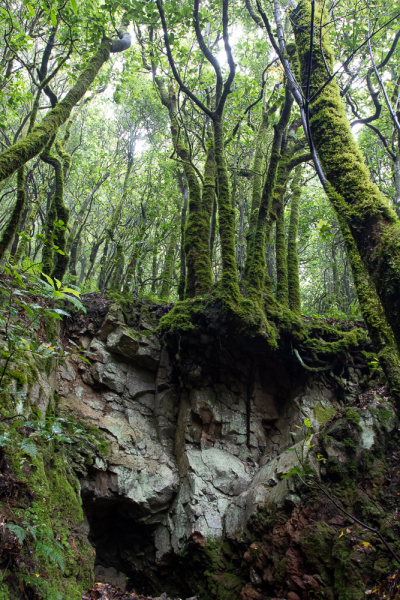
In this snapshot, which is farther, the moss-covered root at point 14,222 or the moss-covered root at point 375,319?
the moss-covered root at point 14,222

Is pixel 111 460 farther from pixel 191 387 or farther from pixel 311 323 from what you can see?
pixel 311 323

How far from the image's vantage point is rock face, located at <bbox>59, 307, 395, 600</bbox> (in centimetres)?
698

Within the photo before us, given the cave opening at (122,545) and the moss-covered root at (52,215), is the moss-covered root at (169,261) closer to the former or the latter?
the moss-covered root at (52,215)

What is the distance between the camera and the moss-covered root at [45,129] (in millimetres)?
5107

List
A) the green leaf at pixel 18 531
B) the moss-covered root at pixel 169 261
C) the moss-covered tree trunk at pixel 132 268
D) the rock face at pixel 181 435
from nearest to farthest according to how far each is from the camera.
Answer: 1. the green leaf at pixel 18 531
2. the rock face at pixel 181 435
3. the moss-covered tree trunk at pixel 132 268
4. the moss-covered root at pixel 169 261

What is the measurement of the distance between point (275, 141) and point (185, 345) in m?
5.63

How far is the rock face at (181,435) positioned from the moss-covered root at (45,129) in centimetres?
486

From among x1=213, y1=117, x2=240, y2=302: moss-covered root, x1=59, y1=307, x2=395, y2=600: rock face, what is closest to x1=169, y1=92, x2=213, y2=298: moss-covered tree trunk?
x1=213, y1=117, x2=240, y2=302: moss-covered root

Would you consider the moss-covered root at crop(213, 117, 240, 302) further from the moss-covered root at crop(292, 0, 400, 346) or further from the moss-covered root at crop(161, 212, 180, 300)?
the moss-covered root at crop(292, 0, 400, 346)

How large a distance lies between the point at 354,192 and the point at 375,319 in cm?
125

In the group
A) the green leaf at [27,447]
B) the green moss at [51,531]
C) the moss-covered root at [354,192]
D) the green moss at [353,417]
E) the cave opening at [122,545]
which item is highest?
the moss-covered root at [354,192]

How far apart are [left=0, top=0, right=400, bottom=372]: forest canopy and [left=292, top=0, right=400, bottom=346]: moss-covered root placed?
13 millimetres

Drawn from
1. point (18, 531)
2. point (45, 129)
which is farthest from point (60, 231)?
point (18, 531)

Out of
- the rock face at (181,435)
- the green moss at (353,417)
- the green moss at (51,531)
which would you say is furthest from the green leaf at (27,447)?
the green moss at (353,417)
